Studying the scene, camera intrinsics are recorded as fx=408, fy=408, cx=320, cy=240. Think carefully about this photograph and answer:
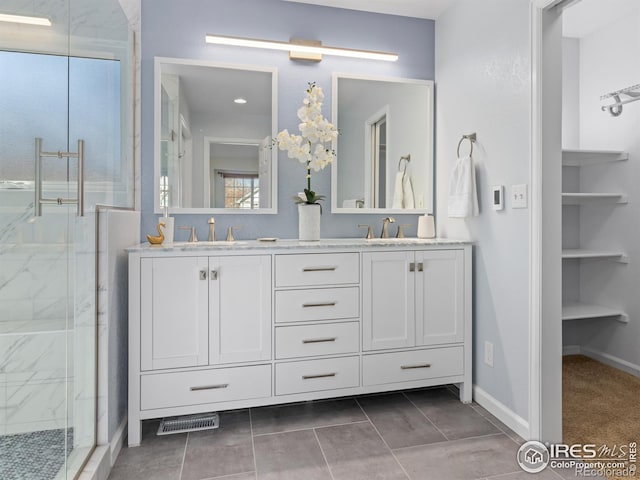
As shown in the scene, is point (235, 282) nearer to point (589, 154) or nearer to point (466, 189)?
point (466, 189)

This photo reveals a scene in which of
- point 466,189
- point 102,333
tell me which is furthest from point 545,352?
point 102,333

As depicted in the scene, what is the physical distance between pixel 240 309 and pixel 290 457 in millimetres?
719

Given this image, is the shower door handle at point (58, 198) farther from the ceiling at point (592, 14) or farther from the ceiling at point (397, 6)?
the ceiling at point (592, 14)

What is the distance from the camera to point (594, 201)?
2.91 meters

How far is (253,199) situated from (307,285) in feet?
2.49

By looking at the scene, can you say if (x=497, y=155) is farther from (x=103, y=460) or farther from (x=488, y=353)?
(x=103, y=460)

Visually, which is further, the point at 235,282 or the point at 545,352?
the point at 235,282

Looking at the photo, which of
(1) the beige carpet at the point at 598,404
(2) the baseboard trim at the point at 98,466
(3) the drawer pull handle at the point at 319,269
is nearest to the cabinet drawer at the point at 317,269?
(3) the drawer pull handle at the point at 319,269

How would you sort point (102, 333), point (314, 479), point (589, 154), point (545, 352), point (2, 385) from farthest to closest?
1. point (589, 154)
2. point (545, 352)
3. point (102, 333)
4. point (314, 479)
5. point (2, 385)

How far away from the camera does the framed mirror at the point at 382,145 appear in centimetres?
272

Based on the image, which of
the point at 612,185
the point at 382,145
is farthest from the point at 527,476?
the point at 612,185

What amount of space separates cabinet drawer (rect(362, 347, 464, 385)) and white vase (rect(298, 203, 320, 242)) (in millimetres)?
762

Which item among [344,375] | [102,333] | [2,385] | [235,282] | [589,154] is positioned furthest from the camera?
[589,154]

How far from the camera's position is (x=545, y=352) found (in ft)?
6.29
